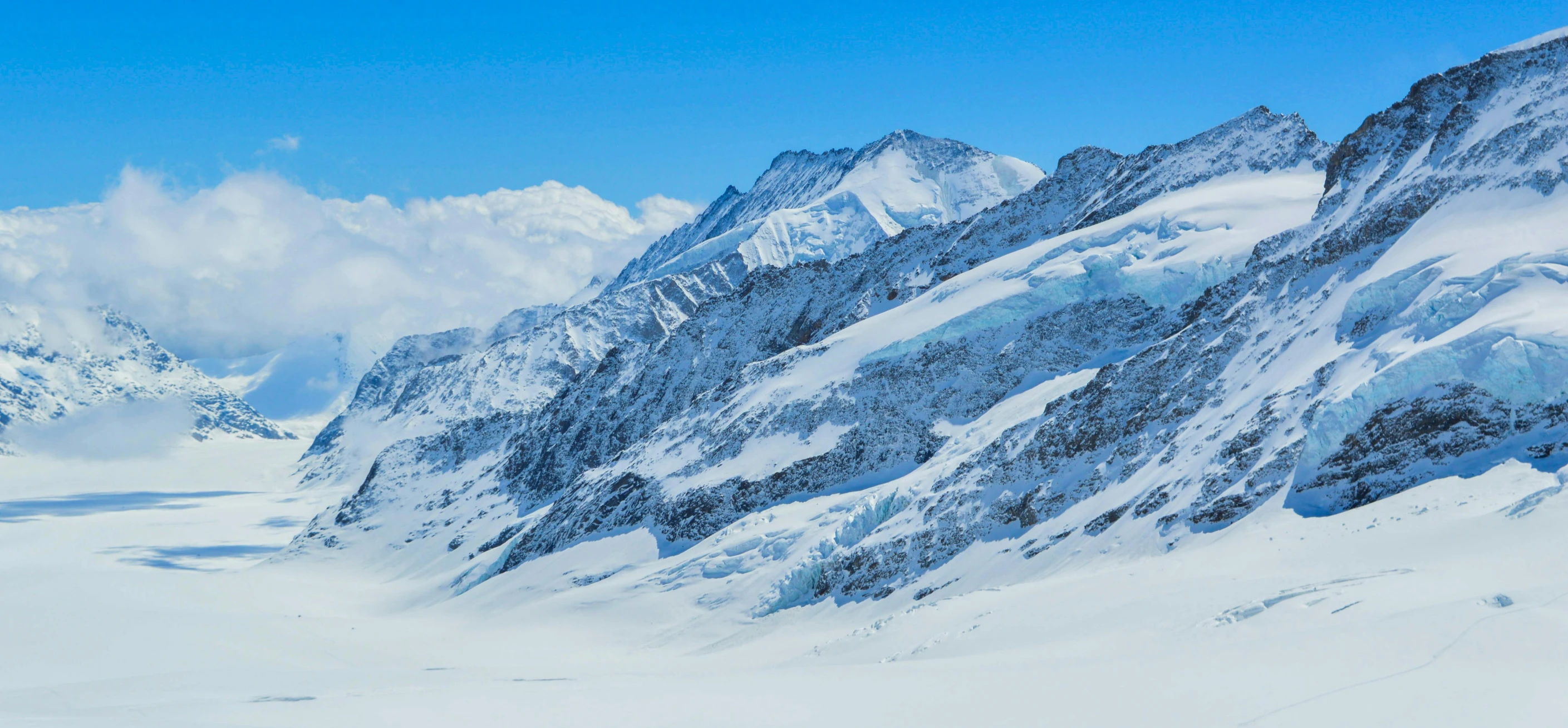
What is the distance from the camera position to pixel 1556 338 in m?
33.3

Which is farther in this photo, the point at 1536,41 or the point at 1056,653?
the point at 1536,41

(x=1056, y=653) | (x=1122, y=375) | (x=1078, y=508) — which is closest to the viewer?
(x=1056, y=653)

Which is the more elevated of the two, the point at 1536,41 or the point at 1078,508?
the point at 1536,41

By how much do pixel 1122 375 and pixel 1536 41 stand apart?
30192 millimetres

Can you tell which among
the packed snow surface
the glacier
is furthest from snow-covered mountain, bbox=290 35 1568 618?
the packed snow surface

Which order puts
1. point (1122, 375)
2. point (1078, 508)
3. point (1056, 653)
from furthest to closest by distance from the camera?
point (1122, 375), point (1078, 508), point (1056, 653)

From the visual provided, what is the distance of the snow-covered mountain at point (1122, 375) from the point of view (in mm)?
37844

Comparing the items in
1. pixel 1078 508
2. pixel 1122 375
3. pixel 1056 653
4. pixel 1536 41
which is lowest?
pixel 1056 653

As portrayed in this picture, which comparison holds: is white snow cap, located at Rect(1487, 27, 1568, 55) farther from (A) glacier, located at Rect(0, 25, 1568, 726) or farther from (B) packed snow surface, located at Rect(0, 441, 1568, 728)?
(B) packed snow surface, located at Rect(0, 441, 1568, 728)

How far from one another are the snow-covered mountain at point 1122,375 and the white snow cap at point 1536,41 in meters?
0.85

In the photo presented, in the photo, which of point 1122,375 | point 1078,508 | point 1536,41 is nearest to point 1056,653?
point 1078,508

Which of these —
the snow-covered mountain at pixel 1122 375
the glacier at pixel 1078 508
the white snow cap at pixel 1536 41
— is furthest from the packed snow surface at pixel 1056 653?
the white snow cap at pixel 1536 41

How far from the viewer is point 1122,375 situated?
→ 5878 cm

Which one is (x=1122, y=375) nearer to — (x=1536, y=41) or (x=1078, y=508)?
(x=1078, y=508)
